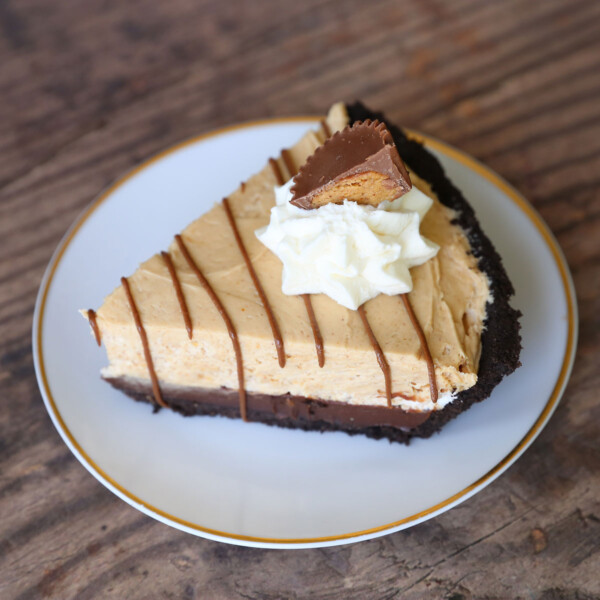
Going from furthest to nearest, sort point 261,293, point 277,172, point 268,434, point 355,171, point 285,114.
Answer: point 285,114 → point 277,172 → point 268,434 → point 261,293 → point 355,171

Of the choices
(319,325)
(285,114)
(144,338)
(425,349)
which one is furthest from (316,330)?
(285,114)

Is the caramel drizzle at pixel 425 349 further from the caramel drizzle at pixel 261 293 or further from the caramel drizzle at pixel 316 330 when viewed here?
the caramel drizzle at pixel 261 293

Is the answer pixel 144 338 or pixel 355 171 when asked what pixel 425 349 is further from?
pixel 144 338

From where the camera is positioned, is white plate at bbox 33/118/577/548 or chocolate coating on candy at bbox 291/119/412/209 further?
white plate at bbox 33/118/577/548

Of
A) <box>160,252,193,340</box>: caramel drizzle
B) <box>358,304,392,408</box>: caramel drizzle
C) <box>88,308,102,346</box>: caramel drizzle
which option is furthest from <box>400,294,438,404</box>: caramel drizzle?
<box>88,308,102,346</box>: caramel drizzle

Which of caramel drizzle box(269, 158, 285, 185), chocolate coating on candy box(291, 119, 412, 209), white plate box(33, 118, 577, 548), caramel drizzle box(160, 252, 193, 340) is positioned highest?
caramel drizzle box(269, 158, 285, 185)

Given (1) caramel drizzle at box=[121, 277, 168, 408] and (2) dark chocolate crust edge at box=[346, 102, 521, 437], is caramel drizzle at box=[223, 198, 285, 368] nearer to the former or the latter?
(1) caramel drizzle at box=[121, 277, 168, 408]

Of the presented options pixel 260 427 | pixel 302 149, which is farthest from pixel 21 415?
pixel 302 149

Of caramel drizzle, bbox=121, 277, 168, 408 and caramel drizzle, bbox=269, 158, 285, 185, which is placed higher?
caramel drizzle, bbox=269, 158, 285, 185
